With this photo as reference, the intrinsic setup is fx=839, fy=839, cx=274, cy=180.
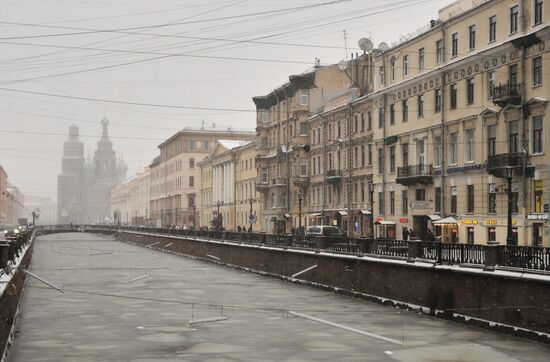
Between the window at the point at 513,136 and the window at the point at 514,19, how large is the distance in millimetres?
5002

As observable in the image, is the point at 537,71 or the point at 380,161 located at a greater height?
the point at 537,71

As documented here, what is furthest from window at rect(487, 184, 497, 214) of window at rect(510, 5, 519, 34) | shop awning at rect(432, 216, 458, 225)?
window at rect(510, 5, 519, 34)

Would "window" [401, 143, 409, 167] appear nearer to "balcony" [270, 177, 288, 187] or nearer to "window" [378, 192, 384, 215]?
"window" [378, 192, 384, 215]

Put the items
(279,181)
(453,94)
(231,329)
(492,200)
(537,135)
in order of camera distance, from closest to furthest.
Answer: (231,329), (537,135), (492,200), (453,94), (279,181)

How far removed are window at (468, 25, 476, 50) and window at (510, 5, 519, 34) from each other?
13.9 ft

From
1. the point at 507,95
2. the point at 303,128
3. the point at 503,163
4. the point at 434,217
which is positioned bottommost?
the point at 434,217

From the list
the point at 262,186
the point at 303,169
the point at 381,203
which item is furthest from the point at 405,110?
the point at 262,186

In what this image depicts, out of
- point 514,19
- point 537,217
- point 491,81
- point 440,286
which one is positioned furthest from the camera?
point 491,81

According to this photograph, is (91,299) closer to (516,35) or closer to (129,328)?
(129,328)

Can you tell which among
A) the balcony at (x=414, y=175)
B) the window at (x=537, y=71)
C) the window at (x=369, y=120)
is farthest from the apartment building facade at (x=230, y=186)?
the window at (x=537, y=71)

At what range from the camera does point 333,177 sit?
72.4m

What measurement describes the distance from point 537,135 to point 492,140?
4.29 metres

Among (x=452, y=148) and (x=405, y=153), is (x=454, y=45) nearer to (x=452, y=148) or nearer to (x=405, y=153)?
(x=452, y=148)

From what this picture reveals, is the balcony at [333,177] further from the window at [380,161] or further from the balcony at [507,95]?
the balcony at [507,95]
